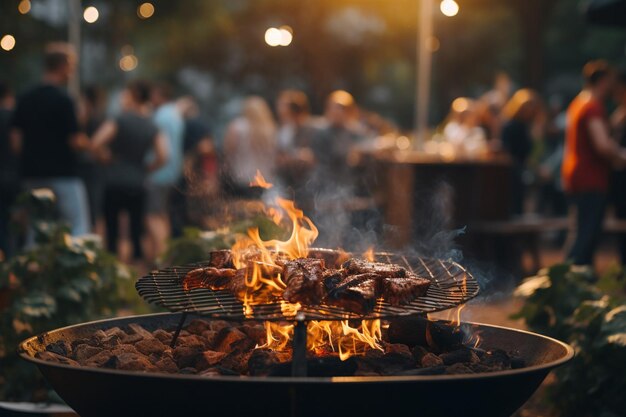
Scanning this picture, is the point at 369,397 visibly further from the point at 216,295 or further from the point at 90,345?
the point at 90,345

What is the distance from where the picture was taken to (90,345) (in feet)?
13.0

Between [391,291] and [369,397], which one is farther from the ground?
[391,291]

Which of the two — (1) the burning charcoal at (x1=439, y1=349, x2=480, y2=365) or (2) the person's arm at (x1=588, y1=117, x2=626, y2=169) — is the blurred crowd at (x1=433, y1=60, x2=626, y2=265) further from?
(1) the burning charcoal at (x1=439, y1=349, x2=480, y2=365)

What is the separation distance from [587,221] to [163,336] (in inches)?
250

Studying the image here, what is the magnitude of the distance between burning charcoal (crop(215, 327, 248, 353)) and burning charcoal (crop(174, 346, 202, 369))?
19 centimetres

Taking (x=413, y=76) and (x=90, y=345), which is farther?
(x=413, y=76)

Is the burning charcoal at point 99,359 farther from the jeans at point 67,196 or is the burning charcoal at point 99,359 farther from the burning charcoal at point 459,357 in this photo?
the jeans at point 67,196

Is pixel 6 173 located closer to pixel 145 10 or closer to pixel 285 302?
pixel 285 302

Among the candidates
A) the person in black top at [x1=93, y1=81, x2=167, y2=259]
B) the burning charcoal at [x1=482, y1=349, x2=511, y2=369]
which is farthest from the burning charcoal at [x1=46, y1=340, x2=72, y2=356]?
the person in black top at [x1=93, y1=81, x2=167, y2=259]

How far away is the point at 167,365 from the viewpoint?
3658 mm

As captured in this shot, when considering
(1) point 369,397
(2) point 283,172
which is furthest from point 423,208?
(1) point 369,397

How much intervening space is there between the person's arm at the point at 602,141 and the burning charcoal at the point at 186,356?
626cm

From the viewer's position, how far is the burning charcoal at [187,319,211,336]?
4.33 meters

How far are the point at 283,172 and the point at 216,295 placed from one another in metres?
8.84
